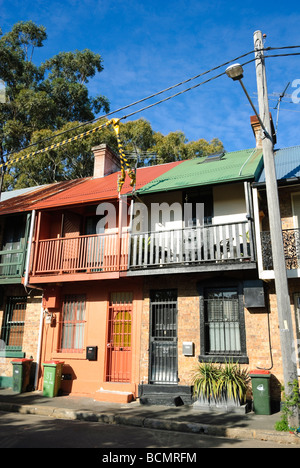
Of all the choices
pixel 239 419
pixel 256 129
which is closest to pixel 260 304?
pixel 239 419

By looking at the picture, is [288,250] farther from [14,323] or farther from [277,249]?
[14,323]

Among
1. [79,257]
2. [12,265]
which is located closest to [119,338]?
[79,257]

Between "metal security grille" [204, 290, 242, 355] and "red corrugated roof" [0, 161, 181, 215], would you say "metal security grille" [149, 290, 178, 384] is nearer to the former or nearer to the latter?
"metal security grille" [204, 290, 242, 355]

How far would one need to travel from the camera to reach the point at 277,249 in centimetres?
715

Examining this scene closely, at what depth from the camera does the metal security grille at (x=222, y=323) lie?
9.52 metres

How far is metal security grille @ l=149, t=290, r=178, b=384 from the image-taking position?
9.95 m

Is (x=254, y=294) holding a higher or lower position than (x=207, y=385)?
higher

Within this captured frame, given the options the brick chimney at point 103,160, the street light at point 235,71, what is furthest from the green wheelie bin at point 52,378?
the street light at point 235,71

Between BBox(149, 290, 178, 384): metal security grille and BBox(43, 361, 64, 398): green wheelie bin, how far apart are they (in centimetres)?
282

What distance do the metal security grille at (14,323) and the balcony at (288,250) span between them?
8370 mm

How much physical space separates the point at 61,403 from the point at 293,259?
703 cm

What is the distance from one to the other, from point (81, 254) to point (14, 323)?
380 centimetres

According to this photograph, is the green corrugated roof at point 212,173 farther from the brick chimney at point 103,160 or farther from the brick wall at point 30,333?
the brick wall at point 30,333

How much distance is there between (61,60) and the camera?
31641 millimetres
